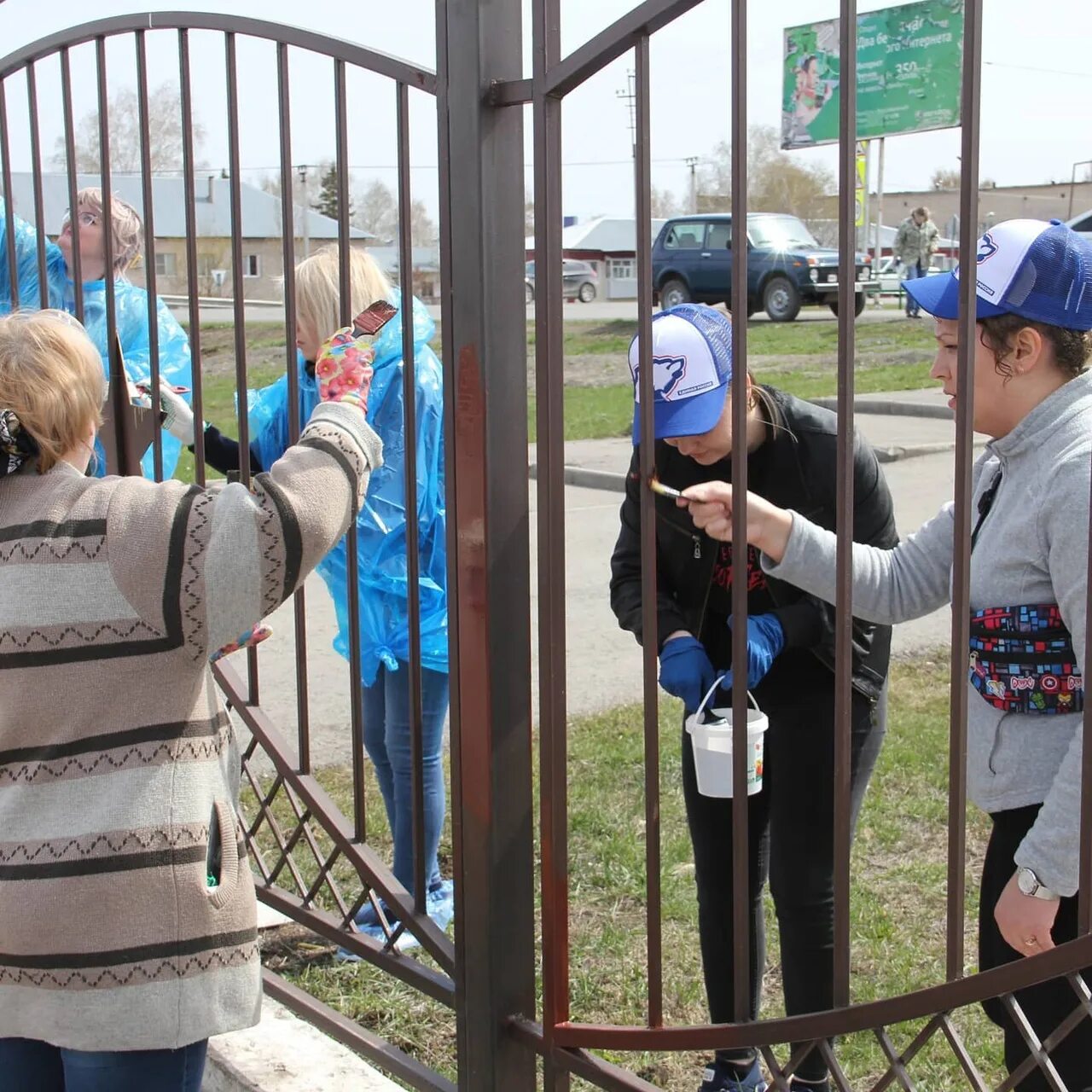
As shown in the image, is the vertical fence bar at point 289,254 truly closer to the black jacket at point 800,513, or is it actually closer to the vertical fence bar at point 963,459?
the black jacket at point 800,513

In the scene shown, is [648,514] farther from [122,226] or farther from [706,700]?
[122,226]

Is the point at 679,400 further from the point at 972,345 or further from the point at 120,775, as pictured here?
the point at 120,775

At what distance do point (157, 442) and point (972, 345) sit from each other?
1724mm

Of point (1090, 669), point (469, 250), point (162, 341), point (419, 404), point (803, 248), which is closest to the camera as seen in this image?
point (1090, 669)

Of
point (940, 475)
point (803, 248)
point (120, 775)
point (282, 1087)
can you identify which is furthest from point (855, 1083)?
point (803, 248)

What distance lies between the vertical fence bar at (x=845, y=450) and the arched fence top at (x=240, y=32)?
0.71m

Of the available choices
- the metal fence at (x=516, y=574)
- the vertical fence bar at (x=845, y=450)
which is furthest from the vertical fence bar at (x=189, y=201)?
the vertical fence bar at (x=845, y=450)

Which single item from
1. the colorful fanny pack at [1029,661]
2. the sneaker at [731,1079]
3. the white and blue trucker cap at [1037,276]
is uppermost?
the white and blue trucker cap at [1037,276]

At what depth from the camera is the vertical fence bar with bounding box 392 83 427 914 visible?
2.06 meters

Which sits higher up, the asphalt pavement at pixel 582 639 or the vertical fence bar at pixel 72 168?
the vertical fence bar at pixel 72 168

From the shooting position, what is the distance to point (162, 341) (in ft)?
12.0

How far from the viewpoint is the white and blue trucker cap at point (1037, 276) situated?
1.74m

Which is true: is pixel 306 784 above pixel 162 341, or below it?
below

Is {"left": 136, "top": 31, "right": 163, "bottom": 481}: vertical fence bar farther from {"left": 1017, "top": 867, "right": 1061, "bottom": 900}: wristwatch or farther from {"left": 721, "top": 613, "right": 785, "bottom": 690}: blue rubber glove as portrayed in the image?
{"left": 1017, "top": 867, "right": 1061, "bottom": 900}: wristwatch
